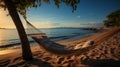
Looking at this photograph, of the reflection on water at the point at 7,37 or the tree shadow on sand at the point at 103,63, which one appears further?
the reflection on water at the point at 7,37

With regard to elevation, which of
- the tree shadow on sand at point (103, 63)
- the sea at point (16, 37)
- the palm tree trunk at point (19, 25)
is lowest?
the sea at point (16, 37)

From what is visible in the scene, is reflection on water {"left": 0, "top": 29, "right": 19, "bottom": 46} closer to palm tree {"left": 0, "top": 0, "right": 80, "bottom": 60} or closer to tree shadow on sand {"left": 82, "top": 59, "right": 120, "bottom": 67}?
palm tree {"left": 0, "top": 0, "right": 80, "bottom": 60}

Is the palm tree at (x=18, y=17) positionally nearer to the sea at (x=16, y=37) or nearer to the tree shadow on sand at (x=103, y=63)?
the tree shadow on sand at (x=103, y=63)

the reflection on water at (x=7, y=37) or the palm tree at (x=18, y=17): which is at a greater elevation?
the palm tree at (x=18, y=17)

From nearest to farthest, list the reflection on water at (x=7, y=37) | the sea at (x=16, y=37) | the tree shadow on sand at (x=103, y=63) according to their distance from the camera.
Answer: the tree shadow on sand at (x=103, y=63) < the sea at (x=16, y=37) < the reflection on water at (x=7, y=37)

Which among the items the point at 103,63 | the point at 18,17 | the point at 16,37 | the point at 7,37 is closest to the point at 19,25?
the point at 18,17

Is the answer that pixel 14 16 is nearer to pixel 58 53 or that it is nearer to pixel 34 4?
pixel 34 4

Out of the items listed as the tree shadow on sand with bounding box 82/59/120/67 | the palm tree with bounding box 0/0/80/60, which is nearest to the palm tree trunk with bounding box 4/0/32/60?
the palm tree with bounding box 0/0/80/60

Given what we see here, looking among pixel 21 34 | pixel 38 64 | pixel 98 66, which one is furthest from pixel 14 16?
pixel 98 66

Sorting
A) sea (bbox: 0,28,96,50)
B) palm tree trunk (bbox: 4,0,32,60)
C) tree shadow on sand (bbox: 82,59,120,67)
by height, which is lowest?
sea (bbox: 0,28,96,50)

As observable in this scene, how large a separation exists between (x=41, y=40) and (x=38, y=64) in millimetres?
1270

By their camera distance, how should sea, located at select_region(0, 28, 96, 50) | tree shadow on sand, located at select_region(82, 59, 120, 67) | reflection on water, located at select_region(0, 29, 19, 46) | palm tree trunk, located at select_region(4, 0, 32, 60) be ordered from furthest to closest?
reflection on water, located at select_region(0, 29, 19, 46) → sea, located at select_region(0, 28, 96, 50) → palm tree trunk, located at select_region(4, 0, 32, 60) → tree shadow on sand, located at select_region(82, 59, 120, 67)

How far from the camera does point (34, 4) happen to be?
5.53 m

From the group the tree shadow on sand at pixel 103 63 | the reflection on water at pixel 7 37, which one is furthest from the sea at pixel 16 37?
the tree shadow on sand at pixel 103 63
